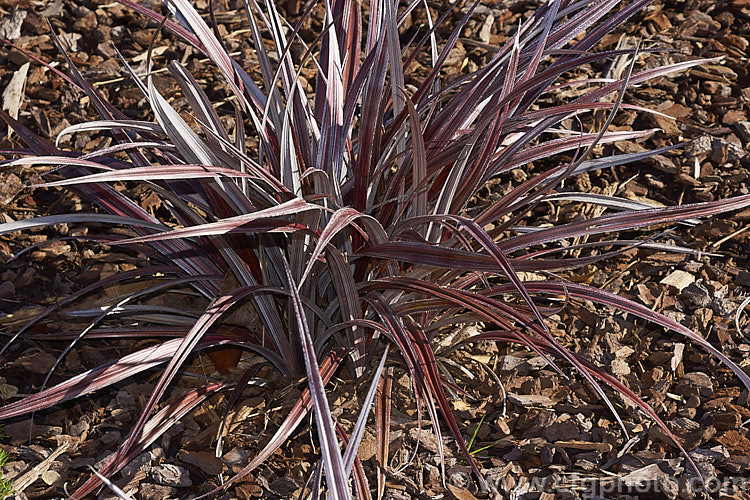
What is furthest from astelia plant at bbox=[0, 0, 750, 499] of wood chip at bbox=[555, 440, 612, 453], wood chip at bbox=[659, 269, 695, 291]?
wood chip at bbox=[659, 269, 695, 291]

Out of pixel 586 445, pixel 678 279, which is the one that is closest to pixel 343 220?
pixel 586 445

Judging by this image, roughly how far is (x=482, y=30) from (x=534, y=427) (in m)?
1.57

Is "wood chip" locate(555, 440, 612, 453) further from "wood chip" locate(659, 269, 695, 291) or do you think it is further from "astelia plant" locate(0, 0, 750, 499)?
"wood chip" locate(659, 269, 695, 291)

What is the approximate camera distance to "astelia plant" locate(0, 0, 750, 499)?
4.25 ft

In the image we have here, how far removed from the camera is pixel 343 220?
1.20 m

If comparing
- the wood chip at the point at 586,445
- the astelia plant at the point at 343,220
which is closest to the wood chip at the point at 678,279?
the astelia plant at the point at 343,220

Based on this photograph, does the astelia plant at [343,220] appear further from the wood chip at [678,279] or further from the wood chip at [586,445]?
the wood chip at [678,279]

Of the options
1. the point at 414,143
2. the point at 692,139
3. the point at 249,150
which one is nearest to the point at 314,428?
the point at 414,143

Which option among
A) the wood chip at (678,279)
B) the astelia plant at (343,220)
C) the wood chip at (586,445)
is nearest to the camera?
the astelia plant at (343,220)

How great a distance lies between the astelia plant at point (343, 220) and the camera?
130 centimetres

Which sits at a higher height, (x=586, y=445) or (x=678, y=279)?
(x=678, y=279)

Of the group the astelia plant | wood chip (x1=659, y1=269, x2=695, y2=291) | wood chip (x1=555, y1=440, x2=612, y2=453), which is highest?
the astelia plant

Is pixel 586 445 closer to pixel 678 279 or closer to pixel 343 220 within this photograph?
pixel 678 279

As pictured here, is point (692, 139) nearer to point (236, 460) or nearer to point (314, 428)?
point (314, 428)
